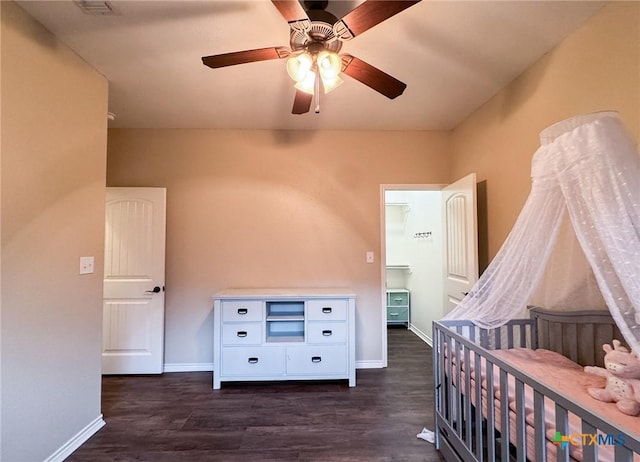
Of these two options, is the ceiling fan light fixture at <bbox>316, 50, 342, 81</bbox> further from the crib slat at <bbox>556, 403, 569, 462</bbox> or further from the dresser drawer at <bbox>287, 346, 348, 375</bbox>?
the dresser drawer at <bbox>287, 346, 348, 375</bbox>

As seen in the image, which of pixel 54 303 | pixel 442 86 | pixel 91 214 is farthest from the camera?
pixel 442 86

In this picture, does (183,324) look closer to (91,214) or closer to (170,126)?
(91,214)

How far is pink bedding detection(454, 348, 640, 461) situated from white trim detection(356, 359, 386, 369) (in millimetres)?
1553

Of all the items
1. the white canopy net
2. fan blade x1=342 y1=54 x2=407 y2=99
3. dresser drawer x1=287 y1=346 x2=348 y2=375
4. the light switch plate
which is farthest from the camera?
dresser drawer x1=287 y1=346 x2=348 y2=375

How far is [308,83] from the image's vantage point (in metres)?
1.76

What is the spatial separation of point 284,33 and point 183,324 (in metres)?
2.84

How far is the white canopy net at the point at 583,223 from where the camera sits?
1.14m

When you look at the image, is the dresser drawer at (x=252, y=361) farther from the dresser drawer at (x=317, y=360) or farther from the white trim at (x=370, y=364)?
the white trim at (x=370, y=364)

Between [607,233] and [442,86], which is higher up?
[442,86]

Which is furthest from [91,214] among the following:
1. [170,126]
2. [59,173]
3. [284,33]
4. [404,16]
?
[404,16]

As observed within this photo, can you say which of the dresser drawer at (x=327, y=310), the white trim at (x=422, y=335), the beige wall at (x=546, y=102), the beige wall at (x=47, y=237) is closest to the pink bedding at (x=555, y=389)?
the beige wall at (x=546, y=102)

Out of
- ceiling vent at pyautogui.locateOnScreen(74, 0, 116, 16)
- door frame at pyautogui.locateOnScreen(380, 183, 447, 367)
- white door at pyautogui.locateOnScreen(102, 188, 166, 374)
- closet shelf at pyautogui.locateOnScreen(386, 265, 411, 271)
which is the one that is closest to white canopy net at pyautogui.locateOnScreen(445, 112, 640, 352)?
door frame at pyautogui.locateOnScreen(380, 183, 447, 367)

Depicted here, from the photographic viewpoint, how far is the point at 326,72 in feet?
5.31

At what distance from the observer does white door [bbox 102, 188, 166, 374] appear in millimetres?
3100
